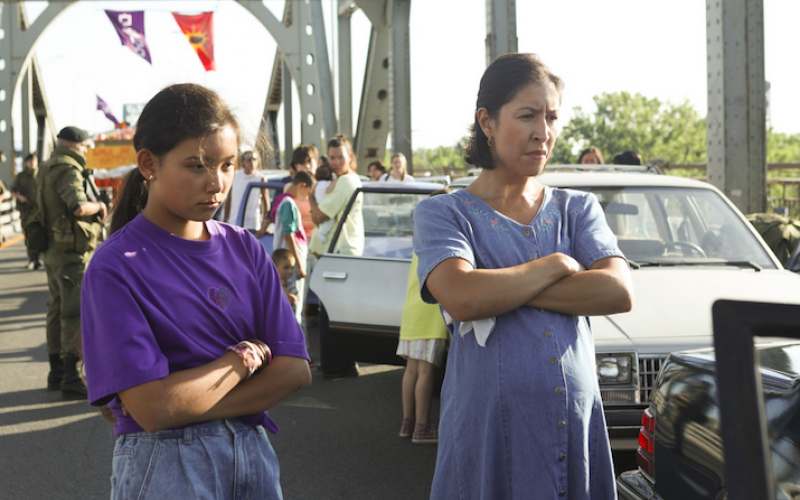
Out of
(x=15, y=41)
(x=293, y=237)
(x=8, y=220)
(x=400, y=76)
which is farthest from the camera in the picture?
(x=15, y=41)

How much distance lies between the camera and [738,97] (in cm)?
745

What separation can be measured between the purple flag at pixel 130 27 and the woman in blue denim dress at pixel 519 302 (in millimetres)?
22905

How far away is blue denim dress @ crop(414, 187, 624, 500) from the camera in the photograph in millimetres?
2004

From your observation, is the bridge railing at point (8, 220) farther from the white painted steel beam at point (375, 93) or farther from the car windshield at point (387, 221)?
the car windshield at point (387, 221)

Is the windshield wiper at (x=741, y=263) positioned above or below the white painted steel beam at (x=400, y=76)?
below

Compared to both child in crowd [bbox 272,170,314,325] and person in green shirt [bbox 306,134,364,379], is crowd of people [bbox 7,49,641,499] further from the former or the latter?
child in crowd [bbox 272,170,314,325]

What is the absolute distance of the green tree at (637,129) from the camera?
333ft

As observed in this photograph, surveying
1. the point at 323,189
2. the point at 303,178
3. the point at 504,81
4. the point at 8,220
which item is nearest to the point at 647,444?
the point at 504,81

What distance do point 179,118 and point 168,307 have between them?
1.37 ft

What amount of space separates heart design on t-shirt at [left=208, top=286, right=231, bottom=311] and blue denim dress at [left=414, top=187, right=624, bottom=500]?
605mm

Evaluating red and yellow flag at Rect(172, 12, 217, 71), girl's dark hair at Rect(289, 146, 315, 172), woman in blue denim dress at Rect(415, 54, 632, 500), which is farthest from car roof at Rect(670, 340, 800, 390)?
red and yellow flag at Rect(172, 12, 217, 71)

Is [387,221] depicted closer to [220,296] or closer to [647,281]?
[647,281]

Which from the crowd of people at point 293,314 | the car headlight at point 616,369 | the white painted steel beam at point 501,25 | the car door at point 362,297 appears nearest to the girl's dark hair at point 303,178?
the car door at point 362,297

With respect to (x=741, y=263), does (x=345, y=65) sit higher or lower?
higher
